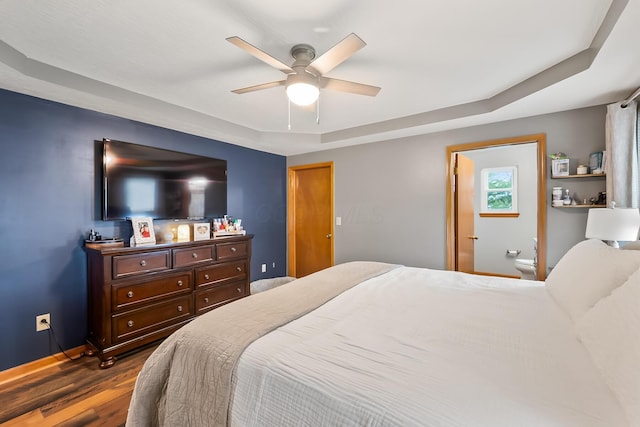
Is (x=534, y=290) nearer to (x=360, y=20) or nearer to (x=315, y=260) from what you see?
(x=360, y=20)

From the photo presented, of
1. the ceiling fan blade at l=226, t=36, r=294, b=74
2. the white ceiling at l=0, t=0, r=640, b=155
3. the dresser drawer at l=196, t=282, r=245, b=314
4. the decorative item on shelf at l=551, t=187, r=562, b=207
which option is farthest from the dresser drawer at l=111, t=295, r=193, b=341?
the decorative item on shelf at l=551, t=187, r=562, b=207

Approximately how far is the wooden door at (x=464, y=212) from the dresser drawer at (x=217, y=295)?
8.64 feet

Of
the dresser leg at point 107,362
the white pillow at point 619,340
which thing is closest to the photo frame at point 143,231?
the dresser leg at point 107,362

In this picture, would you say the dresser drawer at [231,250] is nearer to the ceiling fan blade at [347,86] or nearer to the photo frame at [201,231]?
the photo frame at [201,231]

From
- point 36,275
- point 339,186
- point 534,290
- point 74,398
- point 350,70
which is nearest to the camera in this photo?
point 534,290

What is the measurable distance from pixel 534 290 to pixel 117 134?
3.71 m

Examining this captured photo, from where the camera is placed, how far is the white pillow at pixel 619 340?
0.72m

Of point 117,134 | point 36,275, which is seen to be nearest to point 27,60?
point 117,134

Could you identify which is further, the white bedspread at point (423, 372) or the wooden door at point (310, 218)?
the wooden door at point (310, 218)

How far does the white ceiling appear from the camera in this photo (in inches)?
57.4

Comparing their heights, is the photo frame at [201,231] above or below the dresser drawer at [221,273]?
above

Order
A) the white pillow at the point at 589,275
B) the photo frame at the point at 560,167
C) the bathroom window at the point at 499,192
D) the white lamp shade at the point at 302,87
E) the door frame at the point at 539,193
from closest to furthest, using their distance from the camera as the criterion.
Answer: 1. the white pillow at the point at 589,275
2. the white lamp shade at the point at 302,87
3. the photo frame at the point at 560,167
4. the door frame at the point at 539,193
5. the bathroom window at the point at 499,192

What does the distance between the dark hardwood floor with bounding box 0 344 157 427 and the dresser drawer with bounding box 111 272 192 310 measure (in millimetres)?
497

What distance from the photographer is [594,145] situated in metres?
2.48
